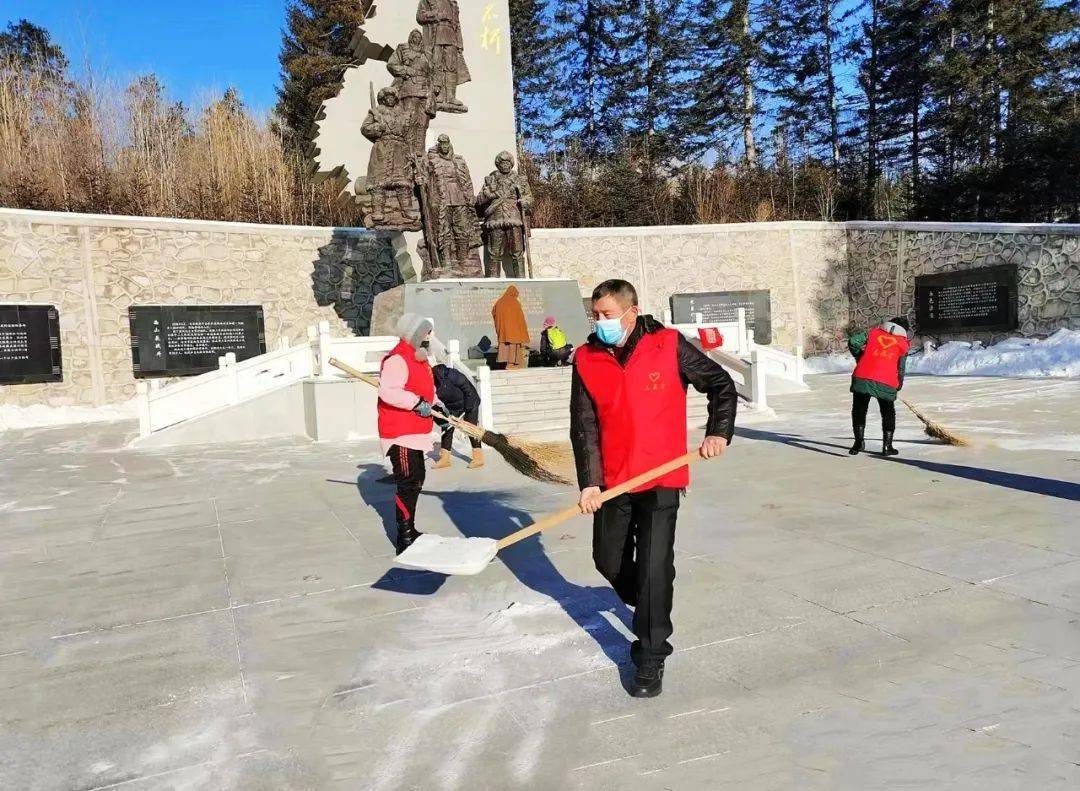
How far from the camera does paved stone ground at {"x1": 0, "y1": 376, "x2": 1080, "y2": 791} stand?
2537mm

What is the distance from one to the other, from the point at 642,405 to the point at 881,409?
580 cm

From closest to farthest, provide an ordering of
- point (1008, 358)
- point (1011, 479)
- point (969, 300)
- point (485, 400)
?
1. point (1011, 479)
2. point (485, 400)
3. point (1008, 358)
4. point (969, 300)

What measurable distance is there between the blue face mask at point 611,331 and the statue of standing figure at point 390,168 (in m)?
15.0

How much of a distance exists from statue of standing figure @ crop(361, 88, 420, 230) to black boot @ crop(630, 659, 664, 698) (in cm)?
1566

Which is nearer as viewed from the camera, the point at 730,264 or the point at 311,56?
the point at 730,264

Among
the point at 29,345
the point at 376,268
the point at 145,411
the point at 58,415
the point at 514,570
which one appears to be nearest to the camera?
the point at 514,570

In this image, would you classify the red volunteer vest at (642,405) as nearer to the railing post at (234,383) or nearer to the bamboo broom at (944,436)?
the bamboo broom at (944,436)

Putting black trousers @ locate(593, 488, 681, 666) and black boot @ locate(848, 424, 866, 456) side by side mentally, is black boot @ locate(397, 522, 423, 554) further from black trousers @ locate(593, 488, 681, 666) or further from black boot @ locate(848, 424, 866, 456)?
black boot @ locate(848, 424, 866, 456)

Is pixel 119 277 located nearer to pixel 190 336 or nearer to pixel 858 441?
pixel 190 336

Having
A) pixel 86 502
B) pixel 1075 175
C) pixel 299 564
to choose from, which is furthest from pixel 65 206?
pixel 1075 175

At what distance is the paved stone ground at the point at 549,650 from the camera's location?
2.54 m

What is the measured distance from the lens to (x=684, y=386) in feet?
10.7

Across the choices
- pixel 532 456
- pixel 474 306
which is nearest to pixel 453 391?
pixel 532 456

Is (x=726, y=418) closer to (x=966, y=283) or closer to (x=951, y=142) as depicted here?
(x=966, y=283)
